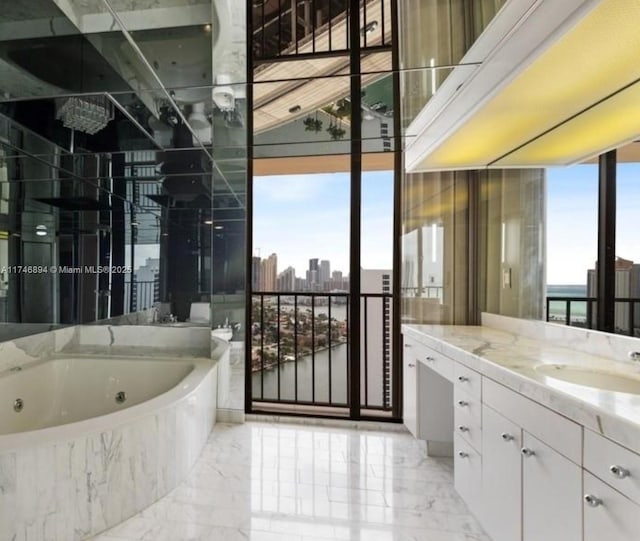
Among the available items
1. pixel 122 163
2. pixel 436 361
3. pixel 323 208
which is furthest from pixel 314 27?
pixel 436 361

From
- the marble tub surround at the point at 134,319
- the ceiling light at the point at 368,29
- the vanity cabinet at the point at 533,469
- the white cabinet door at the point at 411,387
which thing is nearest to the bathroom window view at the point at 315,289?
the white cabinet door at the point at 411,387

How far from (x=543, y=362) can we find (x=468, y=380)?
1.07ft

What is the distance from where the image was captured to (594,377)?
53.4 inches

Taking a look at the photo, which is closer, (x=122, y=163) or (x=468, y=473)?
(x=468, y=473)

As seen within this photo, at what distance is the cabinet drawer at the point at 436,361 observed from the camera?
179cm

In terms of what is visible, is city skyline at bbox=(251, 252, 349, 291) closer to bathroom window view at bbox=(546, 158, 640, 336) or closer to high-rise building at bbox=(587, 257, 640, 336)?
bathroom window view at bbox=(546, 158, 640, 336)

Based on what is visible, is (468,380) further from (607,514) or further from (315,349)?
(315,349)

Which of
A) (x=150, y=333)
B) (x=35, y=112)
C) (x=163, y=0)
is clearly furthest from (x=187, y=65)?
(x=150, y=333)

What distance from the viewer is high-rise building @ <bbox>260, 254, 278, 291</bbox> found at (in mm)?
3084

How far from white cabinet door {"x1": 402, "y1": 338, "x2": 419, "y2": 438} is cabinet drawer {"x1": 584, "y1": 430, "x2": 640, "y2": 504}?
4.29 ft

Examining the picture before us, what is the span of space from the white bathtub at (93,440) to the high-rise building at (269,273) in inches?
34.7

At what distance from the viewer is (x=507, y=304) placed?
2.24 m

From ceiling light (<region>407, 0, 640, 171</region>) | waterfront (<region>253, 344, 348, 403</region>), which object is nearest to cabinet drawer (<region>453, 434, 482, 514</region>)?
waterfront (<region>253, 344, 348, 403</region>)

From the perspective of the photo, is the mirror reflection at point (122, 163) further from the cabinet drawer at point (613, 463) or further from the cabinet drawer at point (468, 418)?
the cabinet drawer at point (613, 463)
